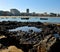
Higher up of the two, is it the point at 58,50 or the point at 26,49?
the point at 58,50

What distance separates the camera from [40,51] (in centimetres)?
947

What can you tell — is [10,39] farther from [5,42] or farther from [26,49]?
[26,49]

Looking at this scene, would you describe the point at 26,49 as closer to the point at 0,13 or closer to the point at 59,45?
the point at 59,45

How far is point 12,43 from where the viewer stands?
14.7m

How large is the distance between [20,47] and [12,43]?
6.93 ft

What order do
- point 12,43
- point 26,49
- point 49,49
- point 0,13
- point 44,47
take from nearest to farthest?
1. point 49,49
2. point 44,47
3. point 26,49
4. point 12,43
5. point 0,13

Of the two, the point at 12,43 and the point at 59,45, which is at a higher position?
the point at 59,45

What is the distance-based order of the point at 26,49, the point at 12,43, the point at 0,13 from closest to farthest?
the point at 26,49, the point at 12,43, the point at 0,13

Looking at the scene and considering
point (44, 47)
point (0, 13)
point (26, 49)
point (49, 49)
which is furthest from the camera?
point (0, 13)

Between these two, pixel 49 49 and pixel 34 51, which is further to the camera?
pixel 34 51

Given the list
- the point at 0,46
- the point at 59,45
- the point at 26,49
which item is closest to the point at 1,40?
the point at 0,46

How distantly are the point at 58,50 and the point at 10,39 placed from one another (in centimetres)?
717

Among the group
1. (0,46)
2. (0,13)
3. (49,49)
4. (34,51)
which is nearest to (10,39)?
(0,46)

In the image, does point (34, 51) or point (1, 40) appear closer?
point (34, 51)
